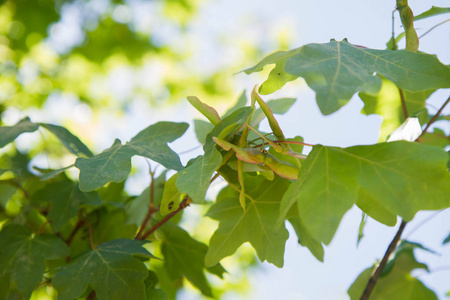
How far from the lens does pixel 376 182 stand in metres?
0.53

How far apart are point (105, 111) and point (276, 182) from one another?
3.89 meters

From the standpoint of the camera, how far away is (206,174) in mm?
542

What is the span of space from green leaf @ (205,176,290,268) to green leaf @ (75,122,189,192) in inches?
5.4

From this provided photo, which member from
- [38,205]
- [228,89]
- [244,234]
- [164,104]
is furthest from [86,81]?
[244,234]

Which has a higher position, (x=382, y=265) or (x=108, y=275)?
(x=382, y=265)

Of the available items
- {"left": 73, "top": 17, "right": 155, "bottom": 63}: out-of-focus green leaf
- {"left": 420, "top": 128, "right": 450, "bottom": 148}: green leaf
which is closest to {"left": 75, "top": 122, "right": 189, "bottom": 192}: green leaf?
{"left": 420, "top": 128, "right": 450, "bottom": 148}: green leaf

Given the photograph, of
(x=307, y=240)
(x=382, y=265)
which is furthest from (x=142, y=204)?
(x=382, y=265)

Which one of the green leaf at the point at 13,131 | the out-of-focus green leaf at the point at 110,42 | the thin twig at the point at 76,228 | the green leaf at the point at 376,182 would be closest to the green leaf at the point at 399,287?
the green leaf at the point at 376,182

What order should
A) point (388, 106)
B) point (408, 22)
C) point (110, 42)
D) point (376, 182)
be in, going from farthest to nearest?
point (110, 42) → point (388, 106) → point (408, 22) → point (376, 182)

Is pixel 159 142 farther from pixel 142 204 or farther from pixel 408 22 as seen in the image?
pixel 408 22

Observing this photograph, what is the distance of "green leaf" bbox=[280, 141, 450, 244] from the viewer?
489 mm

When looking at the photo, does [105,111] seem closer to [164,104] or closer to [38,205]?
[164,104]

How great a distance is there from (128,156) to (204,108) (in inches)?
5.5

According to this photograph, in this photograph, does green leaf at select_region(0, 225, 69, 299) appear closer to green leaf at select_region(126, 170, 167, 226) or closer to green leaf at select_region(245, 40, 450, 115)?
green leaf at select_region(126, 170, 167, 226)
